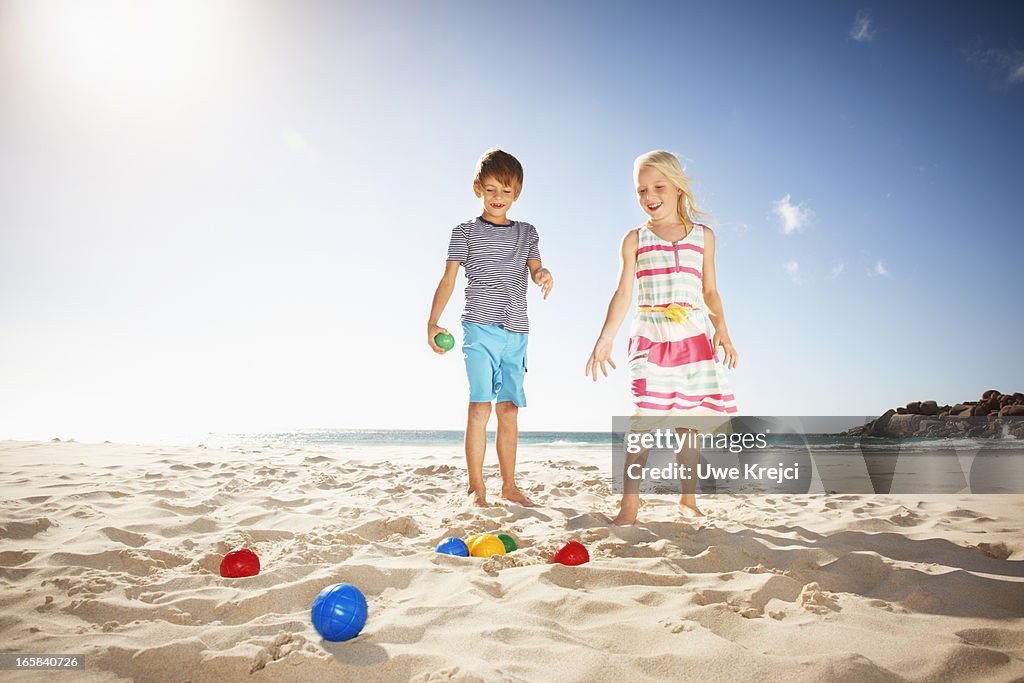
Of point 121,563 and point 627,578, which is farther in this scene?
point 121,563

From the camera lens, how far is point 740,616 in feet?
5.60

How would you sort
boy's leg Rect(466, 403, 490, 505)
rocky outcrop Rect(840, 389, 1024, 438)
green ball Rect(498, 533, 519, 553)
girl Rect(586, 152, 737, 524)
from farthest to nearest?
rocky outcrop Rect(840, 389, 1024, 438) < boy's leg Rect(466, 403, 490, 505) < girl Rect(586, 152, 737, 524) < green ball Rect(498, 533, 519, 553)

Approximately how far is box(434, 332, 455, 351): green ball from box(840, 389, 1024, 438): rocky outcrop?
11.9 metres

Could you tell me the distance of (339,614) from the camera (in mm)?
1659

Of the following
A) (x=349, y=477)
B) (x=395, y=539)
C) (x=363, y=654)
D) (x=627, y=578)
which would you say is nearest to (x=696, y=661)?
(x=627, y=578)

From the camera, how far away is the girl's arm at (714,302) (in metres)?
3.46

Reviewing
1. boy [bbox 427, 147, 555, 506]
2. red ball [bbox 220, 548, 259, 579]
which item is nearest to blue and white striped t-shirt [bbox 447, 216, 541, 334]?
boy [bbox 427, 147, 555, 506]

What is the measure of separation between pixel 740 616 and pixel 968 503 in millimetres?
3172

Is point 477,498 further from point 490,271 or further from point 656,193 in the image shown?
point 656,193

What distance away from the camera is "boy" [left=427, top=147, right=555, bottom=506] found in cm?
400

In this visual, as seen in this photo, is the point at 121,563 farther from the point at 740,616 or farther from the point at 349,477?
the point at 349,477

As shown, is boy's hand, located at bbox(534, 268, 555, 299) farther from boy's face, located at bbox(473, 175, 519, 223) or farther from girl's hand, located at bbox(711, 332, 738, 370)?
girl's hand, located at bbox(711, 332, 738, 370)

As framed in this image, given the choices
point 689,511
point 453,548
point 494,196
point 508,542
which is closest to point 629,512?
point 689,511

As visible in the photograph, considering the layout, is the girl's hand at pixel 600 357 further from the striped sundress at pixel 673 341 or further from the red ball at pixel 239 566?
the red ball at pixel 239 566
